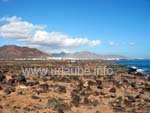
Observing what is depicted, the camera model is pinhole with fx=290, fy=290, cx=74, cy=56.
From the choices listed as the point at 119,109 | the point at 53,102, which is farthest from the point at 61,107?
the point at 119,109

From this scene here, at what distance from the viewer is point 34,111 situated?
14.9 metres

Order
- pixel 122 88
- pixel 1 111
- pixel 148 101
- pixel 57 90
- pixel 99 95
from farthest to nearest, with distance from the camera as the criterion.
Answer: pixel 122 88 < pixel 57 90 < pixel 99 95 < pixel 148 101 < pixel 1 111

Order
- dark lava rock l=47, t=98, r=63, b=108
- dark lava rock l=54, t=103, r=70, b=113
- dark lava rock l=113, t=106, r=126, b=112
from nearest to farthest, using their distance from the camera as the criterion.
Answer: dark lava rock l=54, t=103, r=70, b=113, dark lava rock l=113, t=106, r=126, b=112, dark lava rock l=47, t=98, r=63, b=108

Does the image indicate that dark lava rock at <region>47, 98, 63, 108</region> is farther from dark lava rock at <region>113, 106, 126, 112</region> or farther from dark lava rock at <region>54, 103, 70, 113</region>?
dark lava rock at <region>113, 106, 126, 112</region>

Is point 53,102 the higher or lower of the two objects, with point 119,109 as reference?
higher

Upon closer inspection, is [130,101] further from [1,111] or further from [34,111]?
[1,111]

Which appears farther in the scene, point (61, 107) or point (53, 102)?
point (53, 102)

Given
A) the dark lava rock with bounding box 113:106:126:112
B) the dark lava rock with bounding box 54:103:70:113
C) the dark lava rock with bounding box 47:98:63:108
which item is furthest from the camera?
the dark lava rock with bounding box 47:98:63:108

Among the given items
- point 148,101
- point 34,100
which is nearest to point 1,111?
point 34,100

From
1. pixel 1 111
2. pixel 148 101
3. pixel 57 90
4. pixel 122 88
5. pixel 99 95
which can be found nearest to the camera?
pixel 1 111

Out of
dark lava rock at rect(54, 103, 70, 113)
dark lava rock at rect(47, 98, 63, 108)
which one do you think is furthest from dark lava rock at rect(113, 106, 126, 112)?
dark lava rock at rect(47, 98, 63, 108)

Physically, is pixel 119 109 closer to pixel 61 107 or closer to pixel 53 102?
pixel 61 107

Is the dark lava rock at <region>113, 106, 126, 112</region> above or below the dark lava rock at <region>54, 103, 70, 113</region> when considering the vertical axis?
below

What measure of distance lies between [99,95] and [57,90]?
3.49 meters
